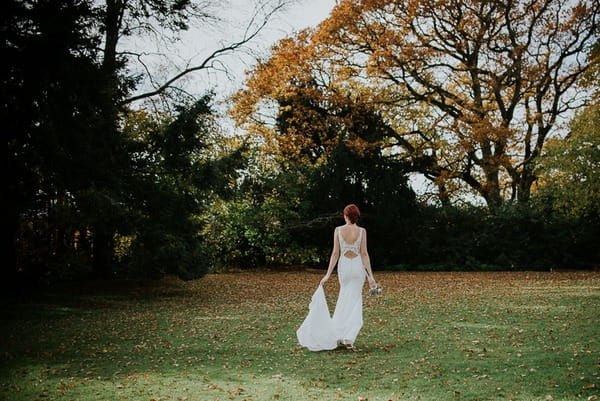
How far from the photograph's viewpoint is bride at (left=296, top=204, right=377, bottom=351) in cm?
820

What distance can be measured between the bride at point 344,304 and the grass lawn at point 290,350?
1.08ft

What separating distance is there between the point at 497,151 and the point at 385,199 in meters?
5.96

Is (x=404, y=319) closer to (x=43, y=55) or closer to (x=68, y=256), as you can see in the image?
(x=43, y=55)

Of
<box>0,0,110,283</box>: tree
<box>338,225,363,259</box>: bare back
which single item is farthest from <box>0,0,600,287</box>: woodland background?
<box>338,225,363,259</box>: bare back

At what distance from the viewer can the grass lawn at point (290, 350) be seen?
19.7 feet

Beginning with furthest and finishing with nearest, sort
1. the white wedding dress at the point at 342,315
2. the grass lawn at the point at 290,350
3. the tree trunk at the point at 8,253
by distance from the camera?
1. the tree trunk at the point at 8,253
2. the white wedding dress at the point at 342,315
3. the grass lawn at the point at 290,350

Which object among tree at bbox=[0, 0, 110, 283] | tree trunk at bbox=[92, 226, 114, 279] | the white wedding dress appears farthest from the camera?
tree trunk at bbox=[92, 226, 114, 279]

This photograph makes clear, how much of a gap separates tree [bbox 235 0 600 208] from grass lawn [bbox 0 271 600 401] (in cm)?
1388

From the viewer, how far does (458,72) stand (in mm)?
28766

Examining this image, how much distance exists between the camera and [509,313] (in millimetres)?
11406

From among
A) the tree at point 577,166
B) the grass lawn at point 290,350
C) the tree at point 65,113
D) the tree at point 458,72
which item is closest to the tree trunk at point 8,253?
the tree at point 65,113

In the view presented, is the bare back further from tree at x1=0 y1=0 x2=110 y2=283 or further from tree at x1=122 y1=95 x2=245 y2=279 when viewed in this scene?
tree at x1=122 y1=95 x2=245 y2=279

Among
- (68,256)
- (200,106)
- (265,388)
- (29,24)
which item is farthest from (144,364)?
(68,256)

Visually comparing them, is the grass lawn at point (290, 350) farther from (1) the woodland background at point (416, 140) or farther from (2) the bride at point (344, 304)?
(1) the woodland background at point (416, 140)
